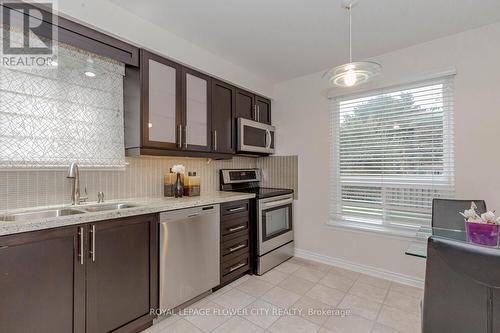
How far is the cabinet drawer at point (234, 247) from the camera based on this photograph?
2383 mm

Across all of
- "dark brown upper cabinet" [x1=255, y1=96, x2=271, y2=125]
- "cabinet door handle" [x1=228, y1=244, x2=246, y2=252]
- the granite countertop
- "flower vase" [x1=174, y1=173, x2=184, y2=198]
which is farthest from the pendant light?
"cabinet door handle" [x1=228, y1=244, x2=246, y2=252]

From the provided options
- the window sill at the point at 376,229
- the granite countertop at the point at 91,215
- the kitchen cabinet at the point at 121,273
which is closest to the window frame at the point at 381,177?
the window sill at the point at 376,229

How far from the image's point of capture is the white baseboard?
2.46 metres

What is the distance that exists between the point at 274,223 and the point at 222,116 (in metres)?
1.45

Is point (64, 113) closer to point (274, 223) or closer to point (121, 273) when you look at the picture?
point (121, 273)

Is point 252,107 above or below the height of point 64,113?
above

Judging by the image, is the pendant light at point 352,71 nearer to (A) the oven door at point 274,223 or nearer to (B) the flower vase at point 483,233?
(B) the flower vase at point 483,233

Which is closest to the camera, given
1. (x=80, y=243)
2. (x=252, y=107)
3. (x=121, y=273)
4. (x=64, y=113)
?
(x=80, y=243)

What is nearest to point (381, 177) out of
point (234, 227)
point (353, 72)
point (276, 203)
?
point (276, 203)

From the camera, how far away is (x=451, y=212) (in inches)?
75.7

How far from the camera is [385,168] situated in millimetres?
2643

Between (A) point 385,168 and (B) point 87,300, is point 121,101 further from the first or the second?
(A) point 385,168

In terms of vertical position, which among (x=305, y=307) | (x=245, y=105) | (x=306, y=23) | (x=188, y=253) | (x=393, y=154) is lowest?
(x=305, y=307)

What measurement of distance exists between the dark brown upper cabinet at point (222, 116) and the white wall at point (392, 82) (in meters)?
0.91
